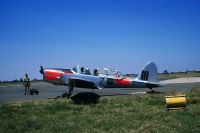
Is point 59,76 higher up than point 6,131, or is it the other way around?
point 59,76

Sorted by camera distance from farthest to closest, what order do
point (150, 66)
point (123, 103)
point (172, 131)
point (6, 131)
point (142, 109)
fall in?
point (150, 66), point (123, 103), point (142, 109), point (6, 131), point (172, 131)

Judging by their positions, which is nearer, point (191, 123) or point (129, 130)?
point (129, 130)

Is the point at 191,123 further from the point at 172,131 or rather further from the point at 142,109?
the point at 142,109

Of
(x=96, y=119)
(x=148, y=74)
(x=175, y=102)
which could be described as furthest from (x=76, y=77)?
(x=96, y=119)

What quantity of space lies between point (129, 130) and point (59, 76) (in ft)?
42.3

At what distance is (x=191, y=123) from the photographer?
30.8 feet

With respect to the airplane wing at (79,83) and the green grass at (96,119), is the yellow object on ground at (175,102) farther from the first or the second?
the airplane wing at (79,83)

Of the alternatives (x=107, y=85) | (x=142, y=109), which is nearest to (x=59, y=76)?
(x=107, y=85)

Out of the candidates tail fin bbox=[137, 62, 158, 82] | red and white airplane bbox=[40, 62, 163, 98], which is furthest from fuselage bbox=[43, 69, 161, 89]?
tail fin bbox=[137, 62, 158, 82]

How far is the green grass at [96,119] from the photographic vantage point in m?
8.89

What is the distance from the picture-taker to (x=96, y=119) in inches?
416

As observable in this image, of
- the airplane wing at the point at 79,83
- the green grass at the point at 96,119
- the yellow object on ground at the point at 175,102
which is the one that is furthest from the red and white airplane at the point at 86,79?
the yellow object on ground at the point at 175,102

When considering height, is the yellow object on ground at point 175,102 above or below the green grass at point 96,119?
above

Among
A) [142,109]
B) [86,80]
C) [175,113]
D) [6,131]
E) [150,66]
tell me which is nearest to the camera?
[6,131]
